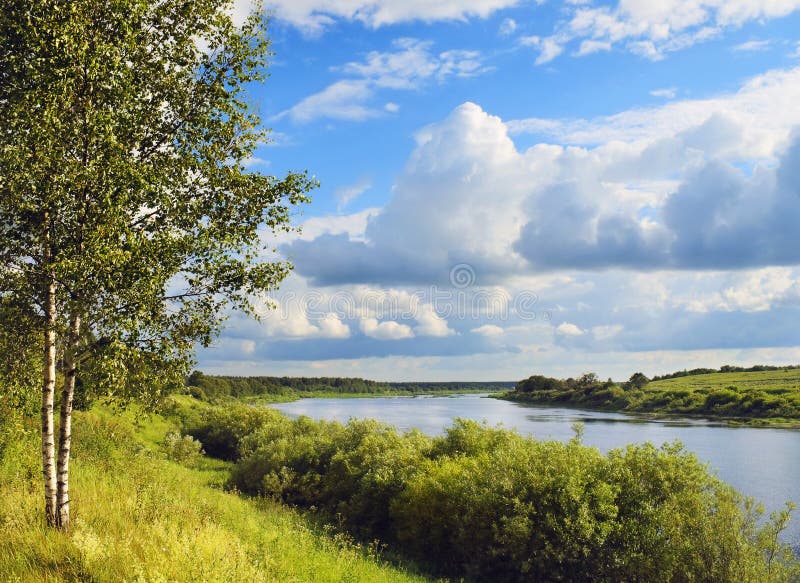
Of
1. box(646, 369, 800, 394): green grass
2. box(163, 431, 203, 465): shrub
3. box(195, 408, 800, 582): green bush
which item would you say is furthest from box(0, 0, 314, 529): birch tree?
box(646, 369, 800, 394): green grass

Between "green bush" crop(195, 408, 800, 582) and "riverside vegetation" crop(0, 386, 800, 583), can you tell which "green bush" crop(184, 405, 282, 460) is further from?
"green bush" crop(195, 408, 800, 582)

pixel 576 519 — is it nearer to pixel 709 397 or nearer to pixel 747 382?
pixel 709 397

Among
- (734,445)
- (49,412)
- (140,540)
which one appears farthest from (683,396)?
(49,412)

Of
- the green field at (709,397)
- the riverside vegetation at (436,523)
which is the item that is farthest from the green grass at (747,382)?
the riverside vegetation at (436,523)

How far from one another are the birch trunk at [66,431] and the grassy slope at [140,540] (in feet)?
1.24

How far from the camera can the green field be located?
74125 mm

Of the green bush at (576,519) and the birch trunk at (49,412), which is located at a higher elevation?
the birch trunk at (49,412)

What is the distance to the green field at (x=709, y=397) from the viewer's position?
74.1 metres

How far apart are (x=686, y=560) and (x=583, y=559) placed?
3.12m

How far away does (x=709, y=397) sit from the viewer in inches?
3499

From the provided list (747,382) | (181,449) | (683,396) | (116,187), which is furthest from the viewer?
(747,382)

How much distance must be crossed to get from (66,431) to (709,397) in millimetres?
96783

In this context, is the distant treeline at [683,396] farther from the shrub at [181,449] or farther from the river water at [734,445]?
the shrub at [181,449]

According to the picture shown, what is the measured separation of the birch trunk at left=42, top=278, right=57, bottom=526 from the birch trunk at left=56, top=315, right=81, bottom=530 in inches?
6.0
